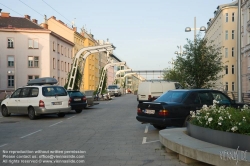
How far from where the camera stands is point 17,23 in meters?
54.2

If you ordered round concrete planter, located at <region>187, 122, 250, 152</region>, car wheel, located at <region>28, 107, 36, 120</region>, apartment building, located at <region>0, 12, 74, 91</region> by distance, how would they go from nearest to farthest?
round concrete planter, located at <region>187, 122, 250, 152</region>, car wheel, located at <region>28, 107, 36, 120</region>, apartment building, located at <region>0, 12, 74, 91</region>

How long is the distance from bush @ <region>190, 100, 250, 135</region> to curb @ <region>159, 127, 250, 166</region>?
0.42 meters

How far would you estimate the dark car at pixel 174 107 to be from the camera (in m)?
11.7

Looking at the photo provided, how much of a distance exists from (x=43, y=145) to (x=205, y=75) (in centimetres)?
2106

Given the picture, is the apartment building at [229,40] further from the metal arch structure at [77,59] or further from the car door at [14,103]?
the car door at [14,103]

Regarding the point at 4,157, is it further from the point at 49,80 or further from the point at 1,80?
the point at 1,80

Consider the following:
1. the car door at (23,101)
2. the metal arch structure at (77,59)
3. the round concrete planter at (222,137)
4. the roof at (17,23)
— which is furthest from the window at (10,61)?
the round concrete planter at (222,137)

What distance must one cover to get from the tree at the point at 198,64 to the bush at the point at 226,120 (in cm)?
2056

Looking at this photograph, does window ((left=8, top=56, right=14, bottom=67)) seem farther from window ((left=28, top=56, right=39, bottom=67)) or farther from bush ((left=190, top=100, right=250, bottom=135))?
bush ((left=190, top=100, right=250, bottom=135))

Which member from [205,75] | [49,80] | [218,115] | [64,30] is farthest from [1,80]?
[218,115]

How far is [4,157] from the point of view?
8328mm

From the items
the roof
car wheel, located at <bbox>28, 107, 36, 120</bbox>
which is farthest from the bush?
the roof

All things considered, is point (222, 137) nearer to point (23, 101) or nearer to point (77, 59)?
point (23, 101)

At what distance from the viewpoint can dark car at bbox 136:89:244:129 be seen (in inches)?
460
